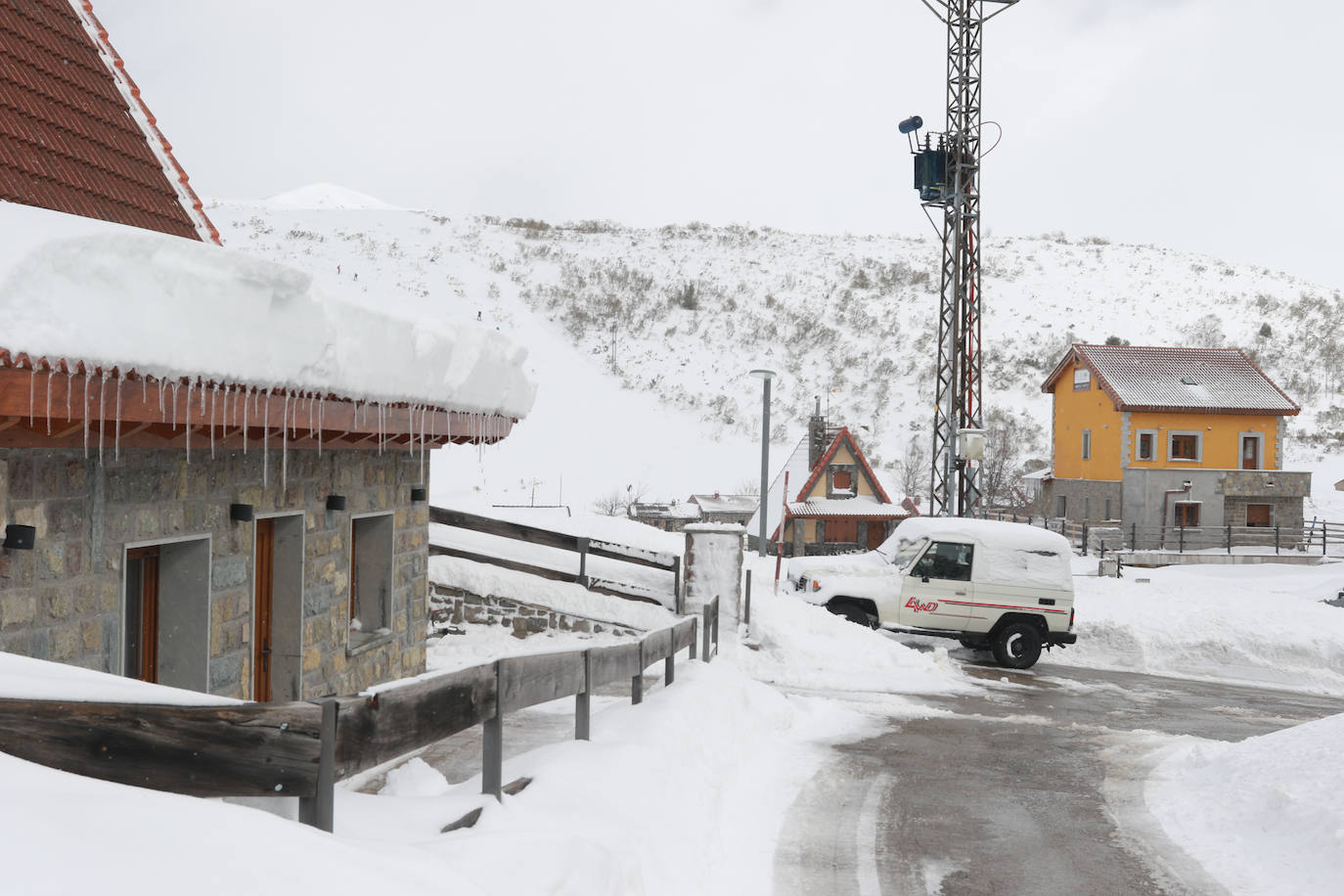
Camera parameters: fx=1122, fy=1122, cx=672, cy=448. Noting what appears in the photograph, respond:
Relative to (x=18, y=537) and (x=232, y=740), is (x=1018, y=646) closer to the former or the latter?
(x=18, y=537)

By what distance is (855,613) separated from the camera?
16.6 metres

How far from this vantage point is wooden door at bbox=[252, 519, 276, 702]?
7754mm

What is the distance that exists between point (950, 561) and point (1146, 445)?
2709 cm

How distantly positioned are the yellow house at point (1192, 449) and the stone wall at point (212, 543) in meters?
34.8

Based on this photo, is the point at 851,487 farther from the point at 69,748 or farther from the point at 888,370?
the point at 69,748

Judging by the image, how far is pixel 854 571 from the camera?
58.7 feet

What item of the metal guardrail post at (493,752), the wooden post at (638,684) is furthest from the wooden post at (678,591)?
the metal guardrail post at (493,752)

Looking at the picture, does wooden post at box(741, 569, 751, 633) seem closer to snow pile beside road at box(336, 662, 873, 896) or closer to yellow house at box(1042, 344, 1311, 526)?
snow pile beside road at box(336, 662, 873, 896)

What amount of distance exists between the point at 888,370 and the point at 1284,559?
28.9 metres

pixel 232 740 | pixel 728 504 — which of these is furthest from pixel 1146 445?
pixel 232 740

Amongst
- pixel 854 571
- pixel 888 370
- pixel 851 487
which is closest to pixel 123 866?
pixel 854 571

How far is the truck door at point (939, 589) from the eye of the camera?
16172 millimetres

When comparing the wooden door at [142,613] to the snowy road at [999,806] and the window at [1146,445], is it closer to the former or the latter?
the snowy road at [999,806]

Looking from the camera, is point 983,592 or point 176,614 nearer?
point 176,614
